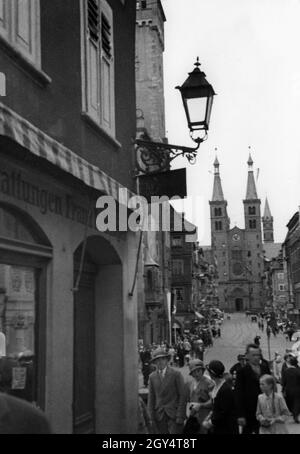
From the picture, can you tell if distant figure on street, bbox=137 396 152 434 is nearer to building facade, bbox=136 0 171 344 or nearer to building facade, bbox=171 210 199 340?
building facade, bbox=136 0 171 344

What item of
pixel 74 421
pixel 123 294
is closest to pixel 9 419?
pixel 74 421

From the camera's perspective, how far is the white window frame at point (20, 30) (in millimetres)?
6070

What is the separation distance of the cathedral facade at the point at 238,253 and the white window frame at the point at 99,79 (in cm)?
14703

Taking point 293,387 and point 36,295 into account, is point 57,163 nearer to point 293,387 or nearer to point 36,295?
point 36,295

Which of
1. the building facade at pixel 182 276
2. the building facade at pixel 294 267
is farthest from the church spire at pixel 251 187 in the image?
the building facade at pixel 182 276

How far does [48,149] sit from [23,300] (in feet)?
5.50

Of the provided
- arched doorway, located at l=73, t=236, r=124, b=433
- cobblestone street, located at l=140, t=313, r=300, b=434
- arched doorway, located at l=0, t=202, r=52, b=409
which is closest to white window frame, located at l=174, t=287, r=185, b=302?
cobblestone street, located at l=140, t=313, r=300, b=434

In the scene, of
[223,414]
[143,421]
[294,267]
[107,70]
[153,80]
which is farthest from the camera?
[294,267]

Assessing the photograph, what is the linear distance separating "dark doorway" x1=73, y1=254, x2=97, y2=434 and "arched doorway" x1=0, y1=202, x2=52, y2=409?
1557 mm

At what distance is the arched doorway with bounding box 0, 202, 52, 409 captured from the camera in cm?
618

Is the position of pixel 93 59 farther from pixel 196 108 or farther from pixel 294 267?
pixel 294 267

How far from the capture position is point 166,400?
8.11 m

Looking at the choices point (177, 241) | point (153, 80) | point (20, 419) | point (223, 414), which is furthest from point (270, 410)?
point (177, 241)

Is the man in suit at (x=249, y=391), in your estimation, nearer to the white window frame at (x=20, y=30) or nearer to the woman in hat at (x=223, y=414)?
the woman in hat at (x=223, y=414)
